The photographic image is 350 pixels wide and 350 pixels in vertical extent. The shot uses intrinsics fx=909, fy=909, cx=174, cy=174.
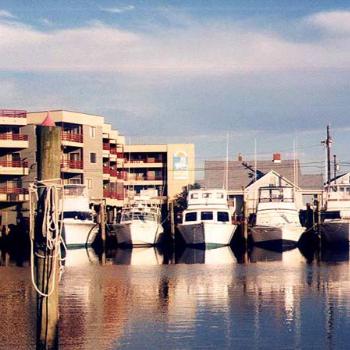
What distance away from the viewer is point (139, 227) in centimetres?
7431

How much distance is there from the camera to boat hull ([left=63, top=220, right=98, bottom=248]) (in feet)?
235

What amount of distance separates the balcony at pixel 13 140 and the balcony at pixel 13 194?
163 inches

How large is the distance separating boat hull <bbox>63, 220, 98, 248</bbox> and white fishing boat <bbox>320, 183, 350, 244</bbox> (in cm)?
1947

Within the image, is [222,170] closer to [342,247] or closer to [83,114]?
[83,114]

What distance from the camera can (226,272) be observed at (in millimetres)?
48812

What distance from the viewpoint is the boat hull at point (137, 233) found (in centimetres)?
7394

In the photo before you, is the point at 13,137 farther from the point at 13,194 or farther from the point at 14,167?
the point at 13,194

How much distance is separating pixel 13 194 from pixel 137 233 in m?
16.6

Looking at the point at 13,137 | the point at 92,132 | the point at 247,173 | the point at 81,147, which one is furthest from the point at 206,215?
the point at 247,173

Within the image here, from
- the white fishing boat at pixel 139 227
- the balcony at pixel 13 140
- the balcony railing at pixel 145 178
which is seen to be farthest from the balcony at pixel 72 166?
the balcony railing at pixel 145 178

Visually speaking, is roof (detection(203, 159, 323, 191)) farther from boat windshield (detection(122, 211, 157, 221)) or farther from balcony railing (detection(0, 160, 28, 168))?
boat windshield (detection(122, 211, 157, 221))

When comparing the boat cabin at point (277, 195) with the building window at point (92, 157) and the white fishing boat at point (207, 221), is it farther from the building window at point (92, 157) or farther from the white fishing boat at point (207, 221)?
the building window at point (92, 157)

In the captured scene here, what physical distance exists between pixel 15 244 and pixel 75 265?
2671 centimetres

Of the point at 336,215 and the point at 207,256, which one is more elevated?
the point at 336,215
